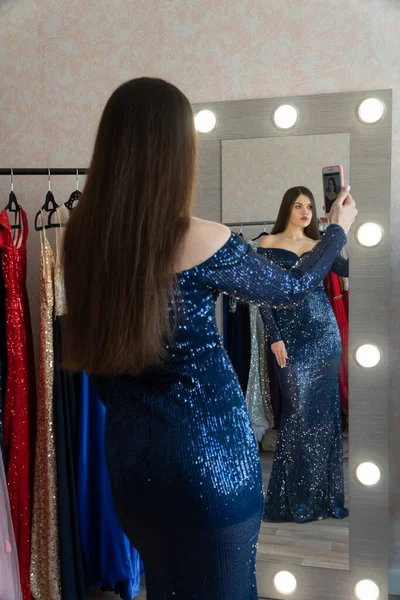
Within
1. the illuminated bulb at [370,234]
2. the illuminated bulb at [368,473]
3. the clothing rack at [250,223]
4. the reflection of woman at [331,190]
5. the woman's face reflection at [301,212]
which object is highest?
the reflection of woman at [331,190]

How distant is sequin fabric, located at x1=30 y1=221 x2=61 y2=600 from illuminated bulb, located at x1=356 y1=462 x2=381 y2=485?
90 centimetres

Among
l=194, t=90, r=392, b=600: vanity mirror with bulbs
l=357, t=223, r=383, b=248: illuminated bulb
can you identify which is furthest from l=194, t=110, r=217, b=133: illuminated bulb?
l=357, t=223, r=383, b=248: illuminated bulb

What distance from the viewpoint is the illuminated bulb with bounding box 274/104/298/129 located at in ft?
5.91

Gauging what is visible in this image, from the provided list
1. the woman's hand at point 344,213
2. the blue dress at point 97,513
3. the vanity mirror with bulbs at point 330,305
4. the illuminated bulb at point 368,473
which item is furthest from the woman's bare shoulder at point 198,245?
the illuminated bulb at point 368,473

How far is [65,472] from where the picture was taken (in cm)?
183

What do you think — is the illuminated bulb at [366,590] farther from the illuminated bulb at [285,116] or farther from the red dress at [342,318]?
the illuminated bulb at [285,116]

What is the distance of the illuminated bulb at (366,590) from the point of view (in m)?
1.87

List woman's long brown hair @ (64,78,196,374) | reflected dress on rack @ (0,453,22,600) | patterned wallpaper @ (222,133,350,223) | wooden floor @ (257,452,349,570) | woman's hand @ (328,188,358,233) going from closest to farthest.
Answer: woman's long brown hair @ (64,78,196,374) → woman's hand @ (328,188,358,233) → reflected dress on rack @ (0,453,22,600) → patterned wallpaper @ (222,133,350,223) → wooden floor @ (257,452,349,570)

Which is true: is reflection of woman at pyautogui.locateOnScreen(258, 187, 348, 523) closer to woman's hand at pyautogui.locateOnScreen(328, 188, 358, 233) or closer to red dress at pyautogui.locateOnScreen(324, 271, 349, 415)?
red dress at pyautogui.locateOnScreen(324, 271, 349, 415)

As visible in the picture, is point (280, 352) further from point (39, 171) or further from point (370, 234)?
point (39, 171)

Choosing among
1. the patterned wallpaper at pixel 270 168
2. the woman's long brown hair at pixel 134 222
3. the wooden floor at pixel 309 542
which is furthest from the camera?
the wooden floor at pixel 309 542

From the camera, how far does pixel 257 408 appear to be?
1.87 m

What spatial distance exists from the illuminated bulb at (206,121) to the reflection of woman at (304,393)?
313mm

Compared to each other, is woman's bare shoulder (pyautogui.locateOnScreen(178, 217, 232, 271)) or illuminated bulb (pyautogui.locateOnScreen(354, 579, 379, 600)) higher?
woman's bare shoulder (pyautogui.locateOnScreen(178, 217, 232, 271))
